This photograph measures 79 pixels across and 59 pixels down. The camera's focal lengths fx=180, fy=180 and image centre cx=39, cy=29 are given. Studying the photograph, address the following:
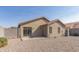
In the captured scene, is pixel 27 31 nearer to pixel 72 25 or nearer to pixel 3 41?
pixel 3 41

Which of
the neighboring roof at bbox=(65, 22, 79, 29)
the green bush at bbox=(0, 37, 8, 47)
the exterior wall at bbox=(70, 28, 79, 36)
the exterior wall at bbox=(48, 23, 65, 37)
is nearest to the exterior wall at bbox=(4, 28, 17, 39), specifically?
the green bush at bbox=(0, 37, 8, 47)

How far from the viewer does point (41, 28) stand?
634 centimetres

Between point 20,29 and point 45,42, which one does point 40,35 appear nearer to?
point 45,42

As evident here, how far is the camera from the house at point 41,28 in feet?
20.8

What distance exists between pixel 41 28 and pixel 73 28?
1.14m

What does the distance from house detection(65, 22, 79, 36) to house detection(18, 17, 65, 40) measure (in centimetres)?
18

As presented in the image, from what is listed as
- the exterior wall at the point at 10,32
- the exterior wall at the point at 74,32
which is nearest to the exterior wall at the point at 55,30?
the exterior wall at the point at 74,32

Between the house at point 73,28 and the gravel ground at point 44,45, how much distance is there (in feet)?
0.59

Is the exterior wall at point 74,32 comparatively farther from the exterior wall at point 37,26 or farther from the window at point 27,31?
the window at point 27,31

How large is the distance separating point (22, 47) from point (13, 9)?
136 centimetres

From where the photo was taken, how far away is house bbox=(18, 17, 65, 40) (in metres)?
6.33

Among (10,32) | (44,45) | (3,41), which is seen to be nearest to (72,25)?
(44,45)

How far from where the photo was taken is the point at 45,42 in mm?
6398

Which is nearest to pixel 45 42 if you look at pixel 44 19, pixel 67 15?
pixel 44 19
